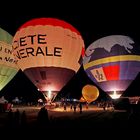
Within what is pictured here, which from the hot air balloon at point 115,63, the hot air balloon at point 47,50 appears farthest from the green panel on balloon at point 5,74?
the hot air balloon at point 115,63

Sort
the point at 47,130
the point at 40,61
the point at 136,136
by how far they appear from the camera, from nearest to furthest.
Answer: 1. the point at 136,136
2. the point at 47,130
3. the point at 40,61

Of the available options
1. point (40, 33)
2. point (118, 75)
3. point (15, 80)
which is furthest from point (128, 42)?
point (15, 80)

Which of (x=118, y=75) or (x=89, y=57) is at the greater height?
(x=89, y=57)

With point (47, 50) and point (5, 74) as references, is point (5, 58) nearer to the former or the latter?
point (5, 74)

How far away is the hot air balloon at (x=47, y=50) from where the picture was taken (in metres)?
24.1

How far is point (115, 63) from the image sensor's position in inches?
1235

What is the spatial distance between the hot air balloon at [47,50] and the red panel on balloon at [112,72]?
7576 millimetres

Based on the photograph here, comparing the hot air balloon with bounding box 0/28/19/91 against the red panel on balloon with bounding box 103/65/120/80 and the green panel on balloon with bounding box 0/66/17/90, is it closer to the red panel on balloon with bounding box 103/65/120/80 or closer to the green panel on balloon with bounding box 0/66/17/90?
the green panel on balloon with bounding box 0/66/17/90

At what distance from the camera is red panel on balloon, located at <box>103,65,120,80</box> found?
31250 mm

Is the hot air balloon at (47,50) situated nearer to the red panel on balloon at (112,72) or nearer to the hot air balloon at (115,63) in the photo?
the red panel on balloon at (112,72)

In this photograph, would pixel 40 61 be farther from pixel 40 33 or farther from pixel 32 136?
pixel 32 136

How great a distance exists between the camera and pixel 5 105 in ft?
100

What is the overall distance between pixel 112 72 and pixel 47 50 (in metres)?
10.1

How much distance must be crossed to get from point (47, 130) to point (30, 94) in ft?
282
